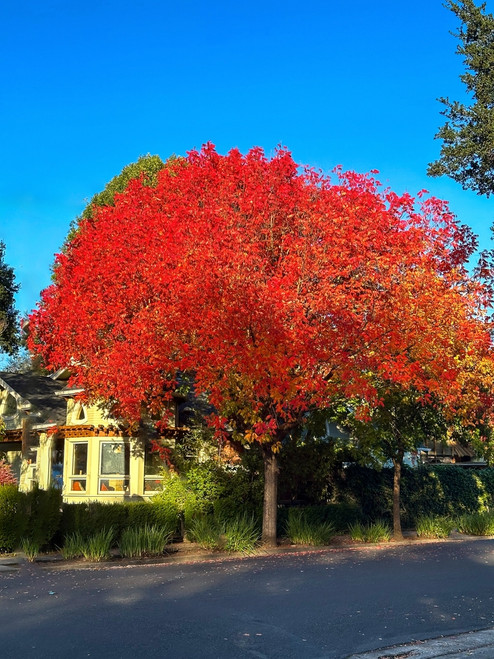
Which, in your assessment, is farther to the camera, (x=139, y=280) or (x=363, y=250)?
(x=139, y=280)

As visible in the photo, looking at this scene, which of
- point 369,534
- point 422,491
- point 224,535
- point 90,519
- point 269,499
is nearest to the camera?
point 90,519

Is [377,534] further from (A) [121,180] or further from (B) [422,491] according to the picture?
(A) [121,180]

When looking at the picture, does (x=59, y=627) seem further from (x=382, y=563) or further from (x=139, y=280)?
(x=139, y=280)

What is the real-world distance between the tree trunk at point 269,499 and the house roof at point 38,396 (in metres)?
10.5

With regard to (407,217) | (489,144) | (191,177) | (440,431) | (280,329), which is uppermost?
(489,144)

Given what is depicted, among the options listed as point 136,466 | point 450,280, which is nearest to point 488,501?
point 450,280

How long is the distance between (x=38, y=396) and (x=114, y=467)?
650cm

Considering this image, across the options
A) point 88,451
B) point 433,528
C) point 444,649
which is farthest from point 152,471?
point 444,649

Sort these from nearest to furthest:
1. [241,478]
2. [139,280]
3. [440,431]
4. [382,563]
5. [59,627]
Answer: [59,627]
[382,563]
[139,280]
[241,478]
[440,431]

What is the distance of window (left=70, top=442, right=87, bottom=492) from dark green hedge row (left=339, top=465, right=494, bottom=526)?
925 cm

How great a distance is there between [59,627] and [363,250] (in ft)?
44.6

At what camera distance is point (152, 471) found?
26.2 meters

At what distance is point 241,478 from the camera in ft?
74.8

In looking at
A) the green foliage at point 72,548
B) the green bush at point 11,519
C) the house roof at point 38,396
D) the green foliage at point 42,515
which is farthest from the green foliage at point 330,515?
the house roof at point 38,396
